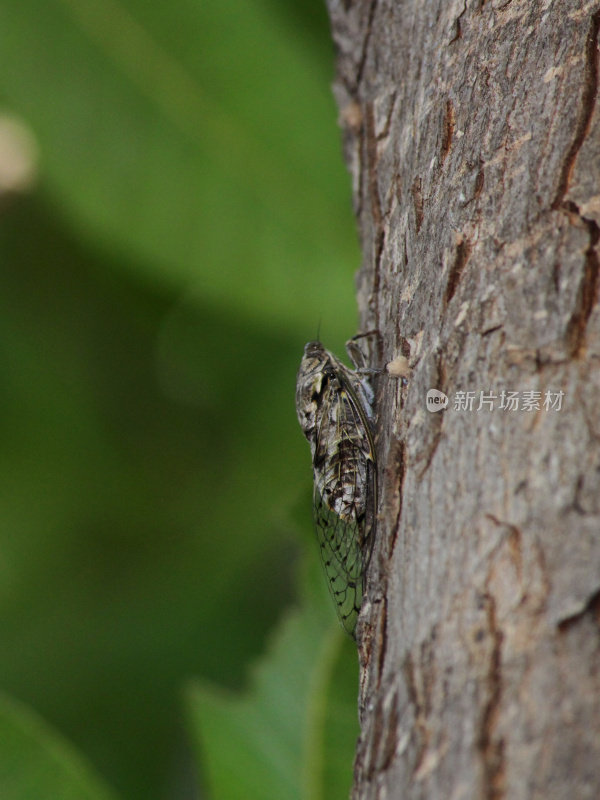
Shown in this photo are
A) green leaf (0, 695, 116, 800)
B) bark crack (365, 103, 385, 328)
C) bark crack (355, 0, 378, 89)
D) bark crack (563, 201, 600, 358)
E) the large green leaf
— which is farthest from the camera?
the large green leaf

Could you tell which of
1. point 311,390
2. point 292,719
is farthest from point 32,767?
point 311,390

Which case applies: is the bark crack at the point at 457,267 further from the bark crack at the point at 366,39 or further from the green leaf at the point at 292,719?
the green leaf at the point at 292,719

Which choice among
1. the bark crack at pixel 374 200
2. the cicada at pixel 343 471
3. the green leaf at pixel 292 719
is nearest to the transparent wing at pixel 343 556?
the cicada at pixel 343 471

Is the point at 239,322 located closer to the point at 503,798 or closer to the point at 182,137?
the point at 182,137

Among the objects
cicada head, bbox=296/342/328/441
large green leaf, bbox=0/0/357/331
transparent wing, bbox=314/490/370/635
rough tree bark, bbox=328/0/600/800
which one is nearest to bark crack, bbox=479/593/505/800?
rough tree bark, bbox=328/0/600/800

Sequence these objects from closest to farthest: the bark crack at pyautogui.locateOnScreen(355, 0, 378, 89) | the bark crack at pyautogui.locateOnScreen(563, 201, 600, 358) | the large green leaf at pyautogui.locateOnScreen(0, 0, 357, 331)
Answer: the bark crack at pyautogui.locateOnScreen(563, 201, 600, 358) → the bark crack at pyautogui.locateOnScreen(355, 0, 378, 89) → the large green leaf at pyautogui.locateOnScreen(0, 0, 357, 331)

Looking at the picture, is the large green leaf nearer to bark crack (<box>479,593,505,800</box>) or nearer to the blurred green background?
the blurred green background

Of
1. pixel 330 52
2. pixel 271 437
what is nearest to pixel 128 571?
pixel 271 437
